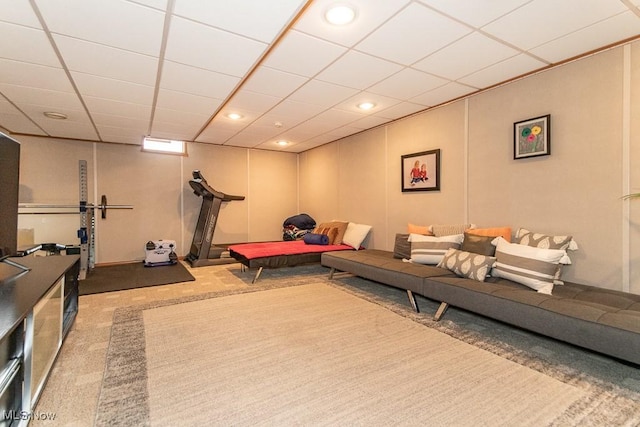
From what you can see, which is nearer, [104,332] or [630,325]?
[630,325]

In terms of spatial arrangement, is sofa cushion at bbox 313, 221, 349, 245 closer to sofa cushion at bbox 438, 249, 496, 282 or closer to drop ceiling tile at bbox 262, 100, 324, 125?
drop ceiling tile at bbox 262, 100, 324, 125

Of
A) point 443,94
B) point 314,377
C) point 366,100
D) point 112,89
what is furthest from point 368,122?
point 314,377

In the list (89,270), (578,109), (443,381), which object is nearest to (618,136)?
(578,109)

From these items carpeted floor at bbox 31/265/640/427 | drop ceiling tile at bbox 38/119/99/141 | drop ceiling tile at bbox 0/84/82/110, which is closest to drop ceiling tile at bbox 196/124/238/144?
drop ceiling tile at bbox 38/119/99/141

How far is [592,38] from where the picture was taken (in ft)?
8.17

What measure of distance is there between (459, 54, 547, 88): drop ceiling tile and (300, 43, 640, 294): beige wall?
0.56 ft

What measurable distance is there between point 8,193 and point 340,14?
2.69 meters

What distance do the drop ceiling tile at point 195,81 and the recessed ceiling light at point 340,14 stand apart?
1.37 m

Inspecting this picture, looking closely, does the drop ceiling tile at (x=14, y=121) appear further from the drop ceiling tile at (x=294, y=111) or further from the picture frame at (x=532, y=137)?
the picture frame at (x=532, y=137)

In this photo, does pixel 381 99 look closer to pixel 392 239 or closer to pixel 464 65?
pixel 464 65

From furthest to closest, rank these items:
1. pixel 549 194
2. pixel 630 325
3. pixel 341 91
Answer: pixel 341 91 < pixel 549 194 < pixel 630 325

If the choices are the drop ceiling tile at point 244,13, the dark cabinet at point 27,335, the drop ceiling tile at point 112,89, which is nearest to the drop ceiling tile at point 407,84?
the drop ceiling tile at point 244,13

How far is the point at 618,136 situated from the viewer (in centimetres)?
262

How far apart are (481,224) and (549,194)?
782 millimetres
